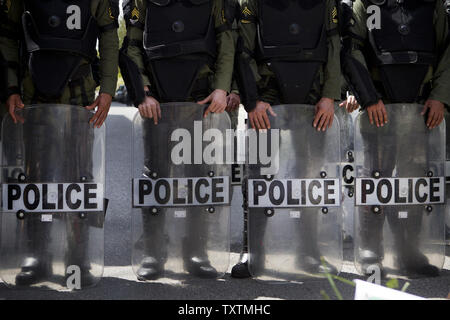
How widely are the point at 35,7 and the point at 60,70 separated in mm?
358

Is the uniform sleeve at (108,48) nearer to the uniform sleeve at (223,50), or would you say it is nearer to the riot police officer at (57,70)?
the riot police officer at (57,70)

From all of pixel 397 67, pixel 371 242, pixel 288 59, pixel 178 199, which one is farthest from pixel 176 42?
pixel 371 242

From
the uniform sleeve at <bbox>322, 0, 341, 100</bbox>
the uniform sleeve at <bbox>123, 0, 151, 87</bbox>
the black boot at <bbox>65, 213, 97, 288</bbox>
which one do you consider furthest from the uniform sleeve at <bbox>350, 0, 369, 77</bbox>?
the black boot at <bbox>65, 213, 97, 288</bbox>

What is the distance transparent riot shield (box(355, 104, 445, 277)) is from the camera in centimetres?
292

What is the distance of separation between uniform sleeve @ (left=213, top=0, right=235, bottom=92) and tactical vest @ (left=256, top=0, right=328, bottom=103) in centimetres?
18

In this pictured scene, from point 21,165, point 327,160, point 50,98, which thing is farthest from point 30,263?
point 327,160

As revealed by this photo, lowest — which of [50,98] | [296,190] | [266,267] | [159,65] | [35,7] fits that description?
[266,267]

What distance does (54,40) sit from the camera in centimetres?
273

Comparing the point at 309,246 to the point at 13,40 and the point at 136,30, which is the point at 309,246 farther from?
the point at 13,40

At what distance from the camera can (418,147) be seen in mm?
2977

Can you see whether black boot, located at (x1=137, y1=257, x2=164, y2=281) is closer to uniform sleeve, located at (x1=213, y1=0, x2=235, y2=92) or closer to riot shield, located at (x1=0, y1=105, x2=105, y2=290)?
riot shield, located at (x1=0, y1=105, x2=105, y2=290)

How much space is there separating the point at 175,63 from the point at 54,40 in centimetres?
66

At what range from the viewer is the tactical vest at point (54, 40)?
2736 mm
